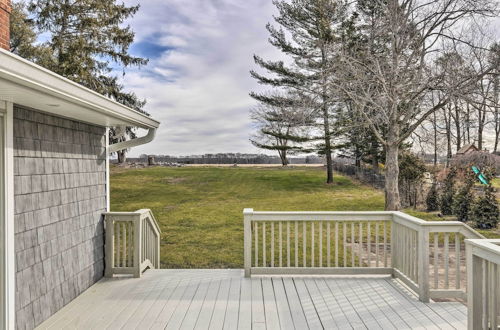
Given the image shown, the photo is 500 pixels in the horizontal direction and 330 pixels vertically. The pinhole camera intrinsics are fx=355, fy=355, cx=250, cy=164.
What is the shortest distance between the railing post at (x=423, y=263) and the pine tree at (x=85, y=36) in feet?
44.4

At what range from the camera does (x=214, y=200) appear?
1491 cm

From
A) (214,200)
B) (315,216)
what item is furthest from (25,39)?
(315,216)

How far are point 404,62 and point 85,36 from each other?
1267 centimetres

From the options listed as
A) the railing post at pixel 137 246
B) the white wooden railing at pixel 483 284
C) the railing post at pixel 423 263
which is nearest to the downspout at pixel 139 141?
the railing post at pixel 137 246

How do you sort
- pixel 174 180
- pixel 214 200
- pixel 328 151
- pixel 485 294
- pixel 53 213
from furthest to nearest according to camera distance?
pixel 174 180 < pixel 328 151 < pixel 214 200 < pixel 53 213 < pixel 485 294

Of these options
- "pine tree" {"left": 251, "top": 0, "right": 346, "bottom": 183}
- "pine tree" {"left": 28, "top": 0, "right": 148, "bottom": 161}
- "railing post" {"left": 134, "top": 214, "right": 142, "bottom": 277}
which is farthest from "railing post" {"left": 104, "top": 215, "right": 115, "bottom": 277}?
"pine tree" {"left": 28, "top": 0, "right": 148, "bottom": 161}

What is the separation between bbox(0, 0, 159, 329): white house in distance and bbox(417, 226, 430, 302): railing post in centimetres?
350

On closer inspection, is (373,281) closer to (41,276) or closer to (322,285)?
(322,285)

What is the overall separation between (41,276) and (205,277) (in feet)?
6.28

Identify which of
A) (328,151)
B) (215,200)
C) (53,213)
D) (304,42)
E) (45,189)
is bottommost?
(215,200)

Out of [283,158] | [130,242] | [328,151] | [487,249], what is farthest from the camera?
[283,158]

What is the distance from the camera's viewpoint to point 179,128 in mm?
14219

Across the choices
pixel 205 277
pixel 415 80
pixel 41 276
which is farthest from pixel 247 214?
pixel 415 80

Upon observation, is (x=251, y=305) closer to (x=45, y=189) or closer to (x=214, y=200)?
(x=45, y=189)
